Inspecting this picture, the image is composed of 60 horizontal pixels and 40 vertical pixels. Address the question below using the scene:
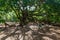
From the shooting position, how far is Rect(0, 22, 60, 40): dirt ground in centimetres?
405

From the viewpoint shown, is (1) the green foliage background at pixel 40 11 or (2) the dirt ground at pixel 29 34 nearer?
(2) the dirt ground at pixel 29 34

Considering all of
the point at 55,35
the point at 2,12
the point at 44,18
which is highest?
the point at 2,12

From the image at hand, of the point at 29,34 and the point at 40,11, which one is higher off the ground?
the point at 40,11

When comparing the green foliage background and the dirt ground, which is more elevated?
the green foliage background

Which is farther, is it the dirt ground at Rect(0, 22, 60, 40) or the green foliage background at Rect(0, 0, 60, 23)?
the green foliage background at Rect(0, 0, 60, 23)

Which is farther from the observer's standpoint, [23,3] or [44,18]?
[44,18]

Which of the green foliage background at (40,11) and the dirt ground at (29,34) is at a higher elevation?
the green foliage background at (40,11)

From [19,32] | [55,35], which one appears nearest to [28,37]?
[19,32]

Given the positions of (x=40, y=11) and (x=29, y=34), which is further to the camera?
(x=40, y=11)

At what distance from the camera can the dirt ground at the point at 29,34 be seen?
13.3 ft

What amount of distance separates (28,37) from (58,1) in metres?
1.17

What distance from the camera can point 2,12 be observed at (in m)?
4.37

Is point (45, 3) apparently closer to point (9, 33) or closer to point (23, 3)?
point (23, 3)

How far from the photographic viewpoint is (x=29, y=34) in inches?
166
